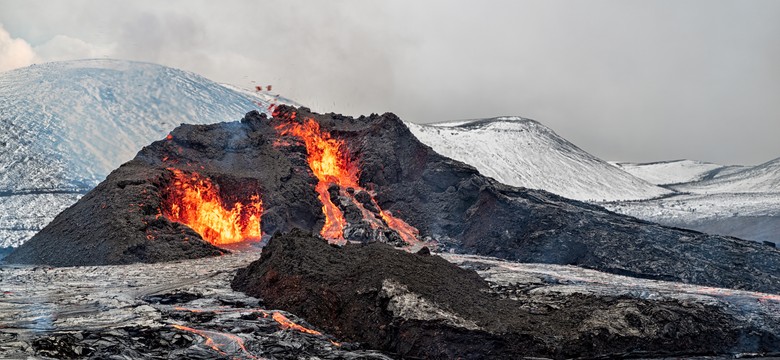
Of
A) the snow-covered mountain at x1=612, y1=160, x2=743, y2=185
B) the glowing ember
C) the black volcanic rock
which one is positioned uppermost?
the snow-covered mountain at x1=612, y1=160, x2=743, y2=185

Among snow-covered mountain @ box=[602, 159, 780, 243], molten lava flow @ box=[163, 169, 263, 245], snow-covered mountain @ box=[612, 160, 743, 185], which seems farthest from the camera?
snow-covered mountain @ box=[612, 160, 743, 185]

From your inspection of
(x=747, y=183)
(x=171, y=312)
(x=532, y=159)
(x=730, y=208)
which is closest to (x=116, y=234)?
(x=171, y=312)

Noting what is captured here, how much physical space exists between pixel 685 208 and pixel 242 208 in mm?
53677

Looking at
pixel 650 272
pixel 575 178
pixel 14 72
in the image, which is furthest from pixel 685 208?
pixel 14 72

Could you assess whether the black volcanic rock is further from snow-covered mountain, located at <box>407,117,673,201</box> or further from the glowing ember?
snow-covered mountain, located at <box>407,117,673,201</box>

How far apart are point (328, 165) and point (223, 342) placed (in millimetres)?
30070

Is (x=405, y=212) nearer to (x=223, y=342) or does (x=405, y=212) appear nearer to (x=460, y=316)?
(x=460, y=316)

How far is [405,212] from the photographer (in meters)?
38.9

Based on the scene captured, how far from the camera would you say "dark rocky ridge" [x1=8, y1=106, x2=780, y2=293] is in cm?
2842

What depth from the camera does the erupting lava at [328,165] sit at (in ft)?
124

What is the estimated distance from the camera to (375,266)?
56.1ft

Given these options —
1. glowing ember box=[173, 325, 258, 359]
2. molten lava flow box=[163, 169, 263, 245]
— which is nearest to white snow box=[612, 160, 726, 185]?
molten lava flow box=[163, 169, 263, 245]

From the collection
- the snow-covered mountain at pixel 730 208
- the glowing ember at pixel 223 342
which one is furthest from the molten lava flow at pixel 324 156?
the snow-covered mountain at pixel 730 208

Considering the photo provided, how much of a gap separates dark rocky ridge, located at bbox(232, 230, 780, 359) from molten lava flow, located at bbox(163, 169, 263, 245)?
14.6 metres
